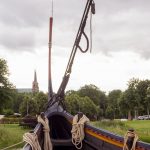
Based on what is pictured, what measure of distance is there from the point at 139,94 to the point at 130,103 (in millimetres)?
3085

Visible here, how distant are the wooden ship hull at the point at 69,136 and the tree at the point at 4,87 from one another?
40175 mm

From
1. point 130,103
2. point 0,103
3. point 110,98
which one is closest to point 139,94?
point 130,103

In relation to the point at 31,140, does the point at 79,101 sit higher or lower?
higher

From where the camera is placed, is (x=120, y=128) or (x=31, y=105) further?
(x=31, y=105)

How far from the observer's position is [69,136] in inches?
379

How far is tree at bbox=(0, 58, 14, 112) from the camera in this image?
1974 inches

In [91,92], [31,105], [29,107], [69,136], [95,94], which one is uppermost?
[91,92]

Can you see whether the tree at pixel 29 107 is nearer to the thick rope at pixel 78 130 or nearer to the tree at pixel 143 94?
the tree at pixel 143 94

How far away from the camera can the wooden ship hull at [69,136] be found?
6316 mm

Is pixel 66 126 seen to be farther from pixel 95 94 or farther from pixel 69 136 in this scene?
pixel 95 94

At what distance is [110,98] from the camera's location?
103m

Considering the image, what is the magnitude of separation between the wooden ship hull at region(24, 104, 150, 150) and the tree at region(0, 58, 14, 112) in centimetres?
4018

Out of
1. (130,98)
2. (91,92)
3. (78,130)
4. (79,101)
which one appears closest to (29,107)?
(130,98)

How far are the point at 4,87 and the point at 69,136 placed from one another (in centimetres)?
4210
